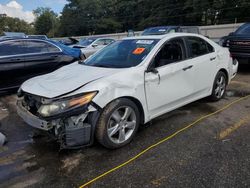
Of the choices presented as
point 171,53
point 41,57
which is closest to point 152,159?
point 171,53

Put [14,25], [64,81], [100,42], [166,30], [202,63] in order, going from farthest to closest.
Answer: [14,25], [100,42], [166,30], [202,63], [64,81]

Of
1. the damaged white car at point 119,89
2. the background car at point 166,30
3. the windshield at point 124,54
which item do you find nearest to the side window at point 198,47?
the damaged white car at point 119,89

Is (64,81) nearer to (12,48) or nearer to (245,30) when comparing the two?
(12,48)

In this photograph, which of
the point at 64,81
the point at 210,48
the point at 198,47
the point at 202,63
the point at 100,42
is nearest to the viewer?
the point at 64,81

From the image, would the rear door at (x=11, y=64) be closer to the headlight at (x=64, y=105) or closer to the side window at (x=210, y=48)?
the headlight at (x=64, y=105)

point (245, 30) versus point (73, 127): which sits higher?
point (245, 30)

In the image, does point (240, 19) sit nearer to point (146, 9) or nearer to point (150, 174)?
point (146, 9)

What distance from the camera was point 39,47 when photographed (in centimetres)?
654

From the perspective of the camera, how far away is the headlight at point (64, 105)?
2.89 m

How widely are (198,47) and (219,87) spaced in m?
1.08

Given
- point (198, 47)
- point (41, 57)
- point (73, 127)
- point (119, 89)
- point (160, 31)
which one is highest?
point (160, 31)

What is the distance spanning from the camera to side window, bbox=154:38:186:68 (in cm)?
382

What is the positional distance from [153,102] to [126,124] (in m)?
0.54

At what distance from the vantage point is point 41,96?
3.05 metres
